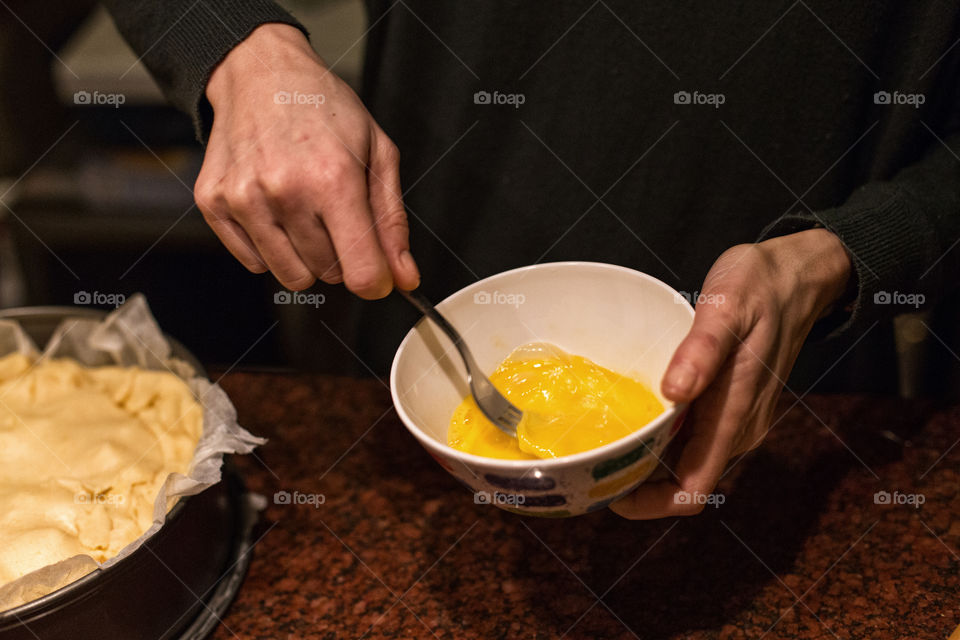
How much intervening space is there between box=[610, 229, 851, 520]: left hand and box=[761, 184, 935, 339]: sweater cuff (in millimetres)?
75

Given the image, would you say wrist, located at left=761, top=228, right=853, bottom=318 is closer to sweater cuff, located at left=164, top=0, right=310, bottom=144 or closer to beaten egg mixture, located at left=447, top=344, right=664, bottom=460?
beaten egg mixture, located at left=447, top=344, right=664, bottom=460

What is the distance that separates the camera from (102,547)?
0.92 m

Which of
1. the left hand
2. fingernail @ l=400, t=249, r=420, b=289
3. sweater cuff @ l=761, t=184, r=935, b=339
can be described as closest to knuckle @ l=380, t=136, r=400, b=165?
fingernail @ l=400, t=249, r=420, b=289

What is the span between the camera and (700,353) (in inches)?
28.3

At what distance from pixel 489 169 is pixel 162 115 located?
4.08 feet

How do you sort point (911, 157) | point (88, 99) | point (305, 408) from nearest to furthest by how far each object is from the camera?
point (911, 157), point (305, 408), point (88, 99)

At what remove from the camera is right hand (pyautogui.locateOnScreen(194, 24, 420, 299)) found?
2.59ft

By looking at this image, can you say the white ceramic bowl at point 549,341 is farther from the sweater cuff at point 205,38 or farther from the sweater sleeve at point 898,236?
the sweater cuff at point 205,38

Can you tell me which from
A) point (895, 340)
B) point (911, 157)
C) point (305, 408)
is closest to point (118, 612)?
point (305, 408)

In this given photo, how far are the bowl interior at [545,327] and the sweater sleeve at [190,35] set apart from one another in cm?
44

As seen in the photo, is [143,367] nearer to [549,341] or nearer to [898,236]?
[549,341]

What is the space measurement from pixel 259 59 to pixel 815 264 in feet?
2.38

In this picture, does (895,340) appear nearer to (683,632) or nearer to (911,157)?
(911,157)

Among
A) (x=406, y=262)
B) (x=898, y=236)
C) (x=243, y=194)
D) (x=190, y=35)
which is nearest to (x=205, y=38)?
(x=190, y=35)
